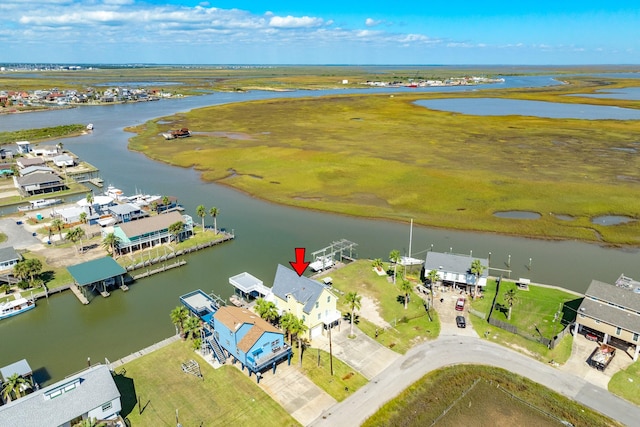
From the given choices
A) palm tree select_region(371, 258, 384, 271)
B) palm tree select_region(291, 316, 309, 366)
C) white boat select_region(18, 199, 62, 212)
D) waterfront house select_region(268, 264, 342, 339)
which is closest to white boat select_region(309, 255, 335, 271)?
palm tree select_region(371, 258, 384, 271)

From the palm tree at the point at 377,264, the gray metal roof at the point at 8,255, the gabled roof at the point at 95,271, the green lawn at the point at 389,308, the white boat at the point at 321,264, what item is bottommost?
the green lawn at the point at 389,308

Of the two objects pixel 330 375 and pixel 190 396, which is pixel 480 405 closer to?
pixel 330 375

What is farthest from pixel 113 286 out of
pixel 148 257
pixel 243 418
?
pixel 243 418

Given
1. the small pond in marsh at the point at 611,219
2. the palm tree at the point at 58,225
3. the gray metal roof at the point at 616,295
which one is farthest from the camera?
the small pond in marsh at the point at 611,219

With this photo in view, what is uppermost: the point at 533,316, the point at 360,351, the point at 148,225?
the point at 148,225

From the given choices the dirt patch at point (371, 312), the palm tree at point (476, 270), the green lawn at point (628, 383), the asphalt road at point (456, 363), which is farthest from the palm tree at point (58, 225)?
the green lawn at point (628, 383)

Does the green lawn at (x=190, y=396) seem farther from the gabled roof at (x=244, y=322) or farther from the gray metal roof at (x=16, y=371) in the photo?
the gray metal roof at (x=16, y=371)

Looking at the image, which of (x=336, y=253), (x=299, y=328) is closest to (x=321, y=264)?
(x=336, y=253)

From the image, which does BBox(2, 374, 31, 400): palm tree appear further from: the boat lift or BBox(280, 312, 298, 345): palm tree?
the boat lift
